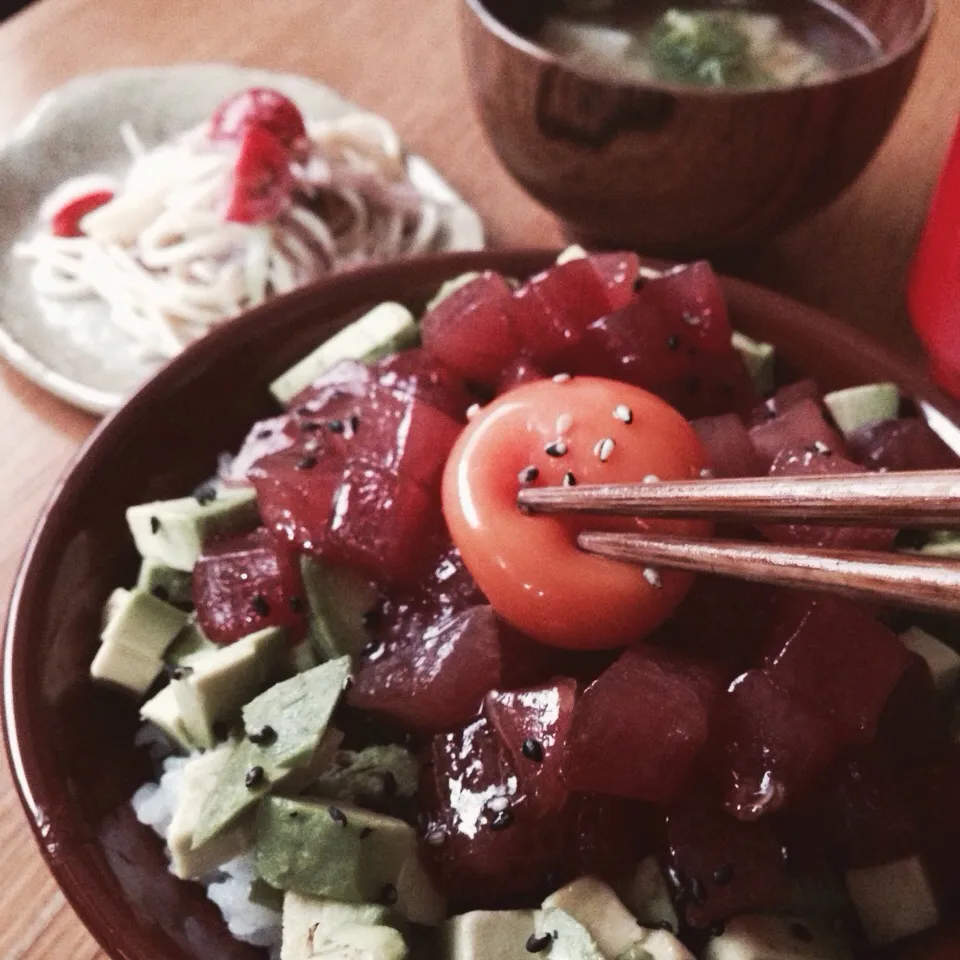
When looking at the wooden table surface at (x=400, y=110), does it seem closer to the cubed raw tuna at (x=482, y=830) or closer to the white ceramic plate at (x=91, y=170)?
the white ceramic plate at (x=91, y=170)

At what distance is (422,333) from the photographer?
4.01 ft

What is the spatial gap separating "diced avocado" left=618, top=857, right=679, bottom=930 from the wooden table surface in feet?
2.76

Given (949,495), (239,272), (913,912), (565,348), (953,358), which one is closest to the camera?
(949,495)

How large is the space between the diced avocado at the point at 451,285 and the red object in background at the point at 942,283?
0.60 metres

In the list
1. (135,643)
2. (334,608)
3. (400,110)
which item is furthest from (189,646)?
(400,110)

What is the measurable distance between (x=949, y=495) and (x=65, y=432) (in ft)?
4.01

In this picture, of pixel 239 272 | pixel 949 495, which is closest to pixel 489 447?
pixel 949 495

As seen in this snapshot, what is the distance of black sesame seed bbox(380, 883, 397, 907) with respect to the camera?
0.86 m

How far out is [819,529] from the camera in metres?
0.98

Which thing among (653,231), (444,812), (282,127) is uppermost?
(282,127)

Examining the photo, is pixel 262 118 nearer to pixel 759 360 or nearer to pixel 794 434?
pixel 759 360

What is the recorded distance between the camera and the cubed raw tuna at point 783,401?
1.19m

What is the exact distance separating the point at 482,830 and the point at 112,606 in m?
0.47

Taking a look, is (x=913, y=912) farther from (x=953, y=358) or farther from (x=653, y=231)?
(x=653, y=231)
